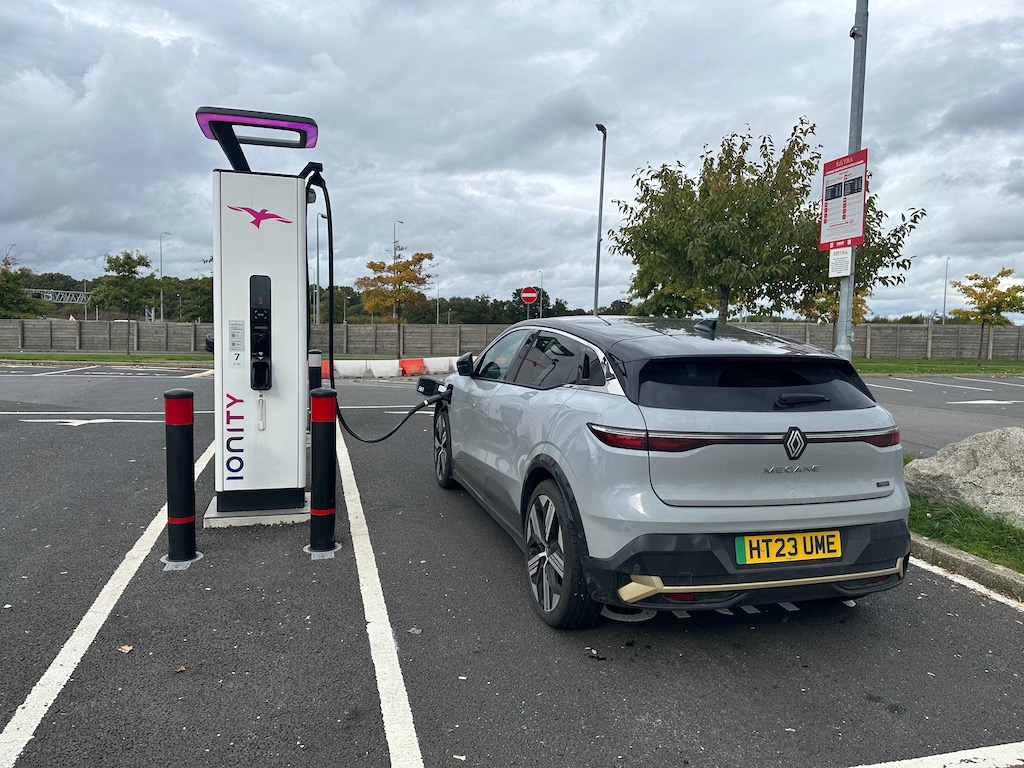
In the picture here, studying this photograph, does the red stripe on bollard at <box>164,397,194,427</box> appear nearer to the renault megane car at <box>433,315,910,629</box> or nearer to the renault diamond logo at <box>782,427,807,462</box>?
the renault megane car at <box>433,315,910,629</box>

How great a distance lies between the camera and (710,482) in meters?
3.04

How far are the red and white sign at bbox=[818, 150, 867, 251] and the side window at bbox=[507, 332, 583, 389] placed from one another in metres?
3.88

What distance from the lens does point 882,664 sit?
10.6 feet

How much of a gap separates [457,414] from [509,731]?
3.11 m

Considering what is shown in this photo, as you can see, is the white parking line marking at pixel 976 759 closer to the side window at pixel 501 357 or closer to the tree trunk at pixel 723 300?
the side window at pixel 501 357

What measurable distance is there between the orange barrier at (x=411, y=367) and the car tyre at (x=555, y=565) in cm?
1610

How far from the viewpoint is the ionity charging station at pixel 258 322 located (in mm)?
4816

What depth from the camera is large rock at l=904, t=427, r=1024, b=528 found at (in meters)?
5.02

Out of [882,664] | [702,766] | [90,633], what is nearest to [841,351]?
[882,664]

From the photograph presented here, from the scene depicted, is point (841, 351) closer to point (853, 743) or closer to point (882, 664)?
point (882, 664)

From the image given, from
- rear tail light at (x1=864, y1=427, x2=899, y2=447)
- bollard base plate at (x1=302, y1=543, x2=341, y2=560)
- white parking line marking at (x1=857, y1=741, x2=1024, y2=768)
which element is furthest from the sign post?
bollard base plate at (x1=302, y1=543, x2=341, y2=560)

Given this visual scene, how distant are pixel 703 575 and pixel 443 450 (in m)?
3.51

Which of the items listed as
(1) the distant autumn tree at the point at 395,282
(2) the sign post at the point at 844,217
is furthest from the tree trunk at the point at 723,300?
(1) the distant autumn tree at the point at 395,282

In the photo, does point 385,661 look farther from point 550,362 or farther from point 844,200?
point 844,200
